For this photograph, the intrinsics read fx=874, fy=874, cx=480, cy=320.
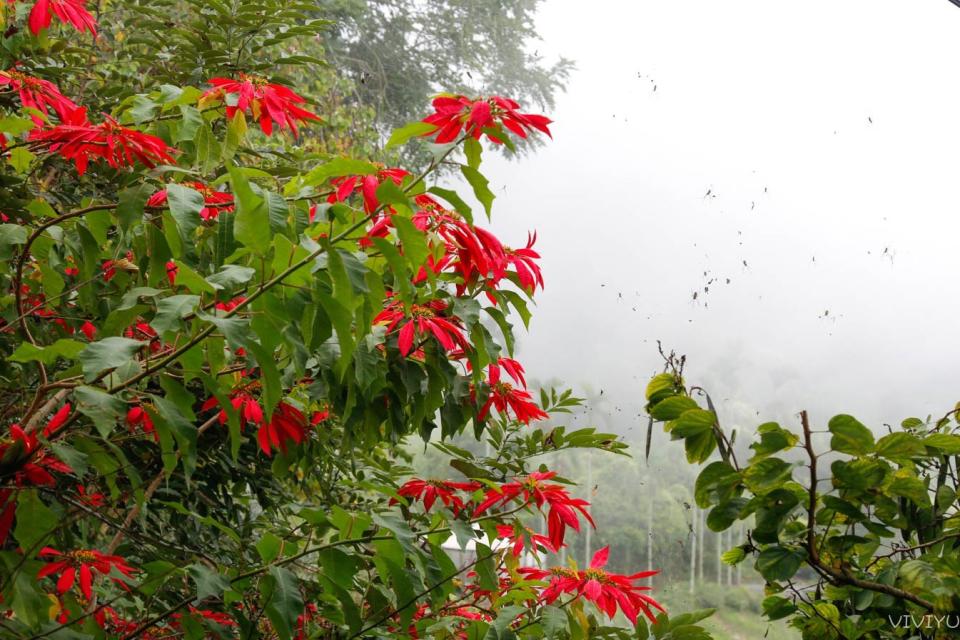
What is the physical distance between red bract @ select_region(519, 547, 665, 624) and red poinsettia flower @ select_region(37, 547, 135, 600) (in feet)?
1.47

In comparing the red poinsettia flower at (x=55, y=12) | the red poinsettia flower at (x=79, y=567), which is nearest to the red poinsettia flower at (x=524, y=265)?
the red poinsettia flower at (x=79, y=567)

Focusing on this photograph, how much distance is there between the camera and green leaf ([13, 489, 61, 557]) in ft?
2.30

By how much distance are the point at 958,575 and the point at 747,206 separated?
3.03 metres

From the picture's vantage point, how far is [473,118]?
2.15 feet

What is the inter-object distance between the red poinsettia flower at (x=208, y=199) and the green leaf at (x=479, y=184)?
0.76ft

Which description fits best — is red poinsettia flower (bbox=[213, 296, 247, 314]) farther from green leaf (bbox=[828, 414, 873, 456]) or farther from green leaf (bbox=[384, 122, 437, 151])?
green leaf (bbox=[828, 414, 873, 456])

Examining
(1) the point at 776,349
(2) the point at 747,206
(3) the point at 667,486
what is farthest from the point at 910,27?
(3) the point at 667,486

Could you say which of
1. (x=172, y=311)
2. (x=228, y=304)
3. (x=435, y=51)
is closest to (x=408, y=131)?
(x=172, y=311)

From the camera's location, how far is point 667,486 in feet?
11.2

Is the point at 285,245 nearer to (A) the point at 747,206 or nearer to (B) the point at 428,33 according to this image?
(A) the point at 747,206

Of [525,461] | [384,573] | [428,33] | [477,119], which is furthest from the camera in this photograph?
[428,33]

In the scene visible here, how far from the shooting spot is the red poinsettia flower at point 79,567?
2.76 feet

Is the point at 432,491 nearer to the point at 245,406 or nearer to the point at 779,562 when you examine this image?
the point at 245,406

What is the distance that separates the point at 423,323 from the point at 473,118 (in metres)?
0.25
